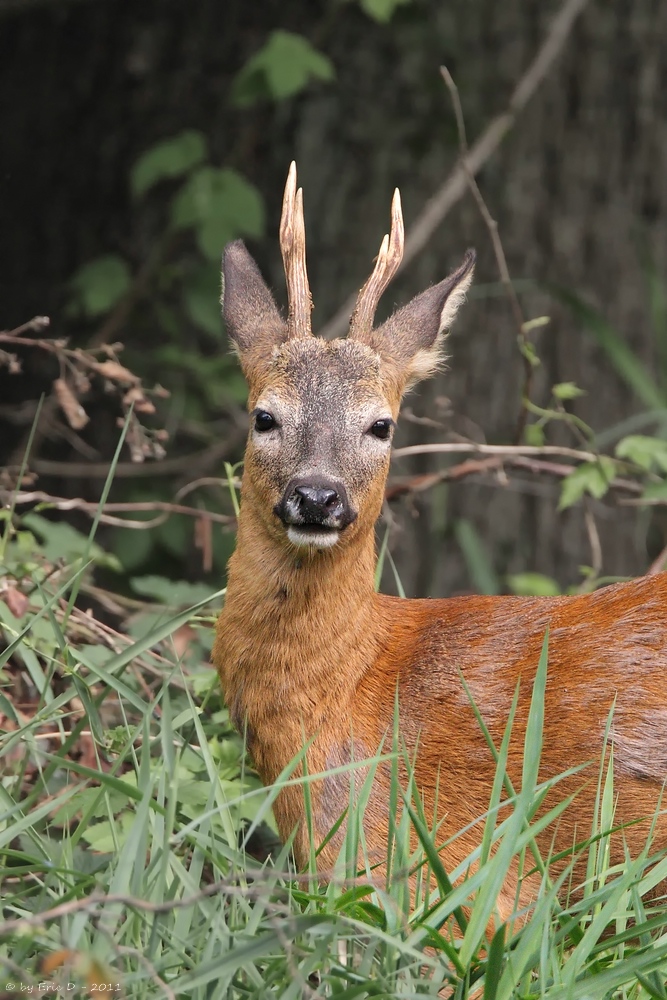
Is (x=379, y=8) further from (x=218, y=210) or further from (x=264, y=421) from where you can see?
(x=264, y=421)

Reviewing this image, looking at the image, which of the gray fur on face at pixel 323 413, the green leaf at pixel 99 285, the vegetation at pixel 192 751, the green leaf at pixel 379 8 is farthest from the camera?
the green leaf at pixel 99 285

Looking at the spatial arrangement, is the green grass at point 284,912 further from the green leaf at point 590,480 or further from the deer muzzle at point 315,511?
the green leaf at point 590,480

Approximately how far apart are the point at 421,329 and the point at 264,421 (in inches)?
24.9

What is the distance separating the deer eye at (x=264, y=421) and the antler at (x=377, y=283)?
395 millimetres

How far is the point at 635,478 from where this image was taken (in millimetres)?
5195

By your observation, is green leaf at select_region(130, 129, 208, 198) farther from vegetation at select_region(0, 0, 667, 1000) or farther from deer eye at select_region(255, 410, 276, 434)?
deer eye at select_region(255, 410, 276, 434)

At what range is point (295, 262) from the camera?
10.9 feet

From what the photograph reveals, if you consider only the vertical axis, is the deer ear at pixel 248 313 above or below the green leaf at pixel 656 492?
above

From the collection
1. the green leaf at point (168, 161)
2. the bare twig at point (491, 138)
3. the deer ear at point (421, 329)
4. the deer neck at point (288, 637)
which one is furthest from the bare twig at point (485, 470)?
the green leaf at point (168, 161)

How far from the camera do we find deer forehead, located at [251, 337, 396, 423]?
10.4 feet

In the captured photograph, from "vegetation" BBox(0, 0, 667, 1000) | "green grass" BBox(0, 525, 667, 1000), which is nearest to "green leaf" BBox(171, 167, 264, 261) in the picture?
"vegetation" BBox(0, 0, 667, 1000)

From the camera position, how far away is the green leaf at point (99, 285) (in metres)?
5.45

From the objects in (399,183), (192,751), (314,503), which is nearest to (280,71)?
(399,183)

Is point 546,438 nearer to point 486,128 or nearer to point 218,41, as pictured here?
point 486,128
